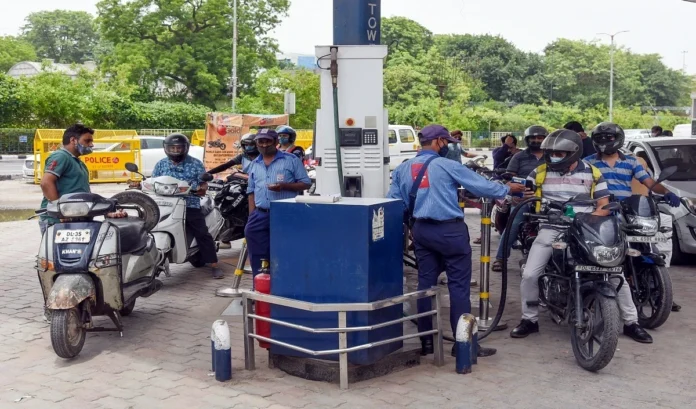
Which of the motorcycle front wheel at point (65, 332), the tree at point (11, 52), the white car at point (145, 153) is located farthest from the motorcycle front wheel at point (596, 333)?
the tree at point (11, 52)

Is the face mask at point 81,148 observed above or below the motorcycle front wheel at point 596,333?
above

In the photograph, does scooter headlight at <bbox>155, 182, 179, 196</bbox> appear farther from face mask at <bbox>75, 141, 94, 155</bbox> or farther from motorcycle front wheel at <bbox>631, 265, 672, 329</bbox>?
motorcycle front wheel at <bbox>631, 265, 672, 329</bbox>

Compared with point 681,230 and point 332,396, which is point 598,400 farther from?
point 681,230

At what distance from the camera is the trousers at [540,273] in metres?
6.61

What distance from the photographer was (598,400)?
17.3 feet

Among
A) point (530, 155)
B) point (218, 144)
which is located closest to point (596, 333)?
point (530, 155)

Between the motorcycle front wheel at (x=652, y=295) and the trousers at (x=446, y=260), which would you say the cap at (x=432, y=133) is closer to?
the trousers at (x=446, y=260)

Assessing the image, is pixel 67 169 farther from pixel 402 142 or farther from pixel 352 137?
pixel 402 142

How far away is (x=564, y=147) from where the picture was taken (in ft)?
21.7

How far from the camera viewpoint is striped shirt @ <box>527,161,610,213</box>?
21.8 feet

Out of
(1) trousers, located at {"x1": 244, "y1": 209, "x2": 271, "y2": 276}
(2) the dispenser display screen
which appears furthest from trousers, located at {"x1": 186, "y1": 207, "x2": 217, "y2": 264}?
(2) the dispenser display screen

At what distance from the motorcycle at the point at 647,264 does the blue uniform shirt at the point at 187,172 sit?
4623mm

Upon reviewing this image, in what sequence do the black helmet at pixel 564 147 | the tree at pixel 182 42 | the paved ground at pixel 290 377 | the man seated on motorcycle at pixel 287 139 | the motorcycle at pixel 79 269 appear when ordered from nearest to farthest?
the paved ground at pixel 290 377 → the motorcycle at pixel 79 269 → the black helmet at pixel 564 147 → the man seated on motorcycle at pixel 287 139 → the tree at pixel 182 42

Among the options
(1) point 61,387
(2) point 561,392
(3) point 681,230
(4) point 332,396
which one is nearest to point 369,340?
(4) point 332,396
